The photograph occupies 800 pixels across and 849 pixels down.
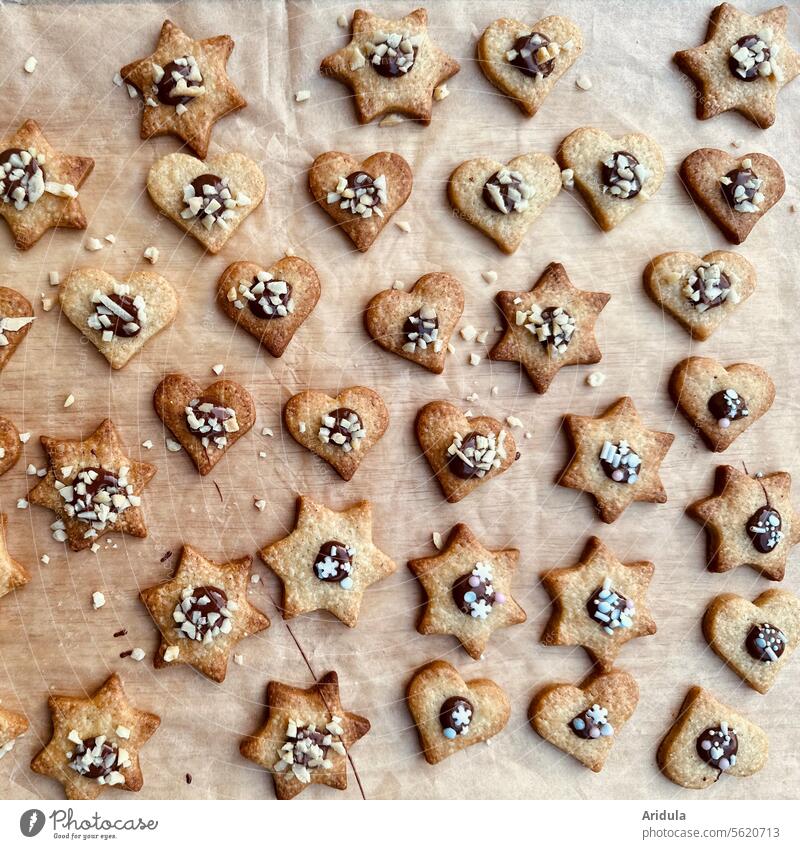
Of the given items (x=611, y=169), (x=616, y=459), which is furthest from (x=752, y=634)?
(x=611, y=169)

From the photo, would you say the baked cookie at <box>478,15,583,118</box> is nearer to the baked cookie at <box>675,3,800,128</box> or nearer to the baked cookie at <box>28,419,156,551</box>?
the baked cookie at <box>675,3,800,128</box>

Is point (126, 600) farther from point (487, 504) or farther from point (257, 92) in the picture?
point (257, 92)

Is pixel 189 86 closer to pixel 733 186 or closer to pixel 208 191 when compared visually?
pixel 208 191

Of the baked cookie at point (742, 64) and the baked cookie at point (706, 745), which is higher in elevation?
the baked cookie at point (742, 64)

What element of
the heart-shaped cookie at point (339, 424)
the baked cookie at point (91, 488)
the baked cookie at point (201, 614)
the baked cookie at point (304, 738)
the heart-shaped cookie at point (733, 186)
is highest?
the heart-shaped cookie at point (733, 186)

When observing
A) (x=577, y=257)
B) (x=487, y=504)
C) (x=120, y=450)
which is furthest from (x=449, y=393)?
(x=120, y=450)

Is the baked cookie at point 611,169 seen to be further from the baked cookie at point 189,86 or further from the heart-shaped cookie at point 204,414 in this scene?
the heart-shaped cookie at point 204,414

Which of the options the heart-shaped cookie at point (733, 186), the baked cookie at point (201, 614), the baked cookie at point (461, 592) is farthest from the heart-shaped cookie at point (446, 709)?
the heart-shaped cookie at point (733, 186)
